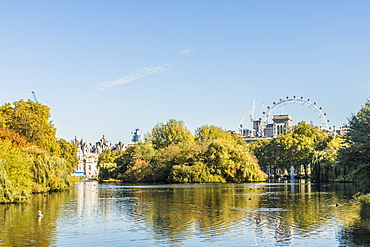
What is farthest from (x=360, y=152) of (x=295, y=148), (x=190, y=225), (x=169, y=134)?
(x=295, y=148)

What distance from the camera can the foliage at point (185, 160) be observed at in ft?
254

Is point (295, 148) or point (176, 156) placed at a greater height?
point (295, 148)

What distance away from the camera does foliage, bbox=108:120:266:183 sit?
77.4 m

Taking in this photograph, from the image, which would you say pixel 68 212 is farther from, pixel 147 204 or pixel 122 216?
pixel 147 204

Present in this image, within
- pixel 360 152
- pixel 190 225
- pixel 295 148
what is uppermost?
pixel 295 148

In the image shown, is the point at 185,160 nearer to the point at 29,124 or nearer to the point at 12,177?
the point at 29,124

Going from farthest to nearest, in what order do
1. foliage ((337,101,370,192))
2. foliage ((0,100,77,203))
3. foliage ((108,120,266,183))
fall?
1. foliage ((108,120,266,183))
2. foliage ((0,100,77,203))
3. foliage ((337,101,370,192))

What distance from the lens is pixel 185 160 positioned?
8088 centimetres

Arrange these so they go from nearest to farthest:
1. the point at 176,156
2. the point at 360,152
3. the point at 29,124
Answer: the point at 360,152 < the point at 29,124 < the point at 176,156

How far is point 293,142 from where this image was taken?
104 meters

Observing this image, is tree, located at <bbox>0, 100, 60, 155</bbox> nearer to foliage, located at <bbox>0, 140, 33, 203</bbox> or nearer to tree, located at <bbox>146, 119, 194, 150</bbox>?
foliage, located at <bbox>0, 140, 33, 203</bbox>

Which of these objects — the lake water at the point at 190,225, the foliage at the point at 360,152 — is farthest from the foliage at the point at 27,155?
the foliage at the point at 360,152

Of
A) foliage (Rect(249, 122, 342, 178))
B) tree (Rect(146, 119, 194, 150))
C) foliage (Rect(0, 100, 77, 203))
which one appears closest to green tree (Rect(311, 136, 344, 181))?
foliage (Rect(249, 122, 342, 178))

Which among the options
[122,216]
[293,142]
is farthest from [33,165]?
[293,142]
